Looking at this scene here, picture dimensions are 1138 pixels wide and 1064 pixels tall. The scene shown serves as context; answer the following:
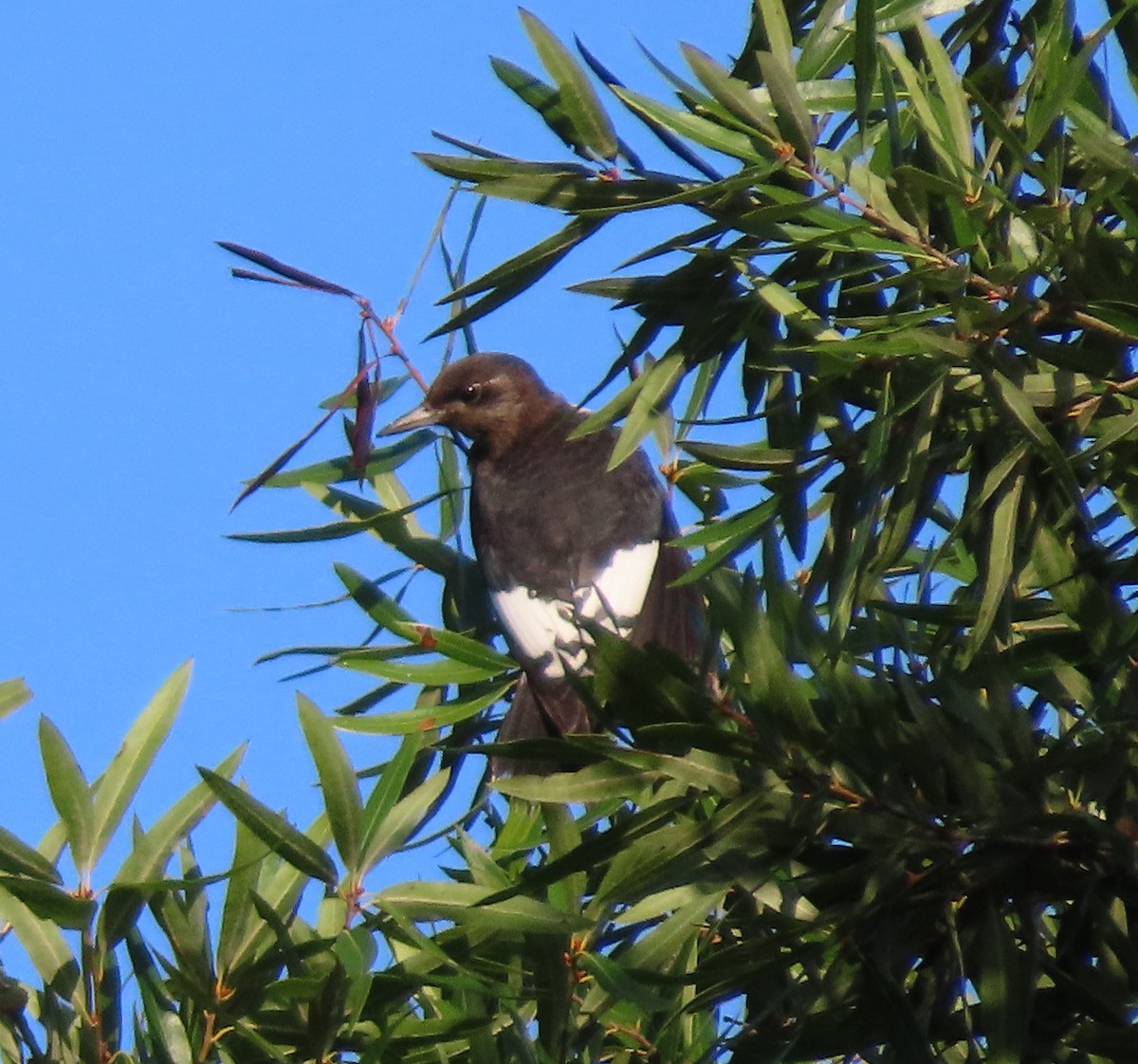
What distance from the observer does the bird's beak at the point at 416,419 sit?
2.97 m

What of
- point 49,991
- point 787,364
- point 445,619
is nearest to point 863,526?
point 787,364

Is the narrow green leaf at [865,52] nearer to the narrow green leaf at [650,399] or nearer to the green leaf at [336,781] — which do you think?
the narrow green leaf at [650,399]

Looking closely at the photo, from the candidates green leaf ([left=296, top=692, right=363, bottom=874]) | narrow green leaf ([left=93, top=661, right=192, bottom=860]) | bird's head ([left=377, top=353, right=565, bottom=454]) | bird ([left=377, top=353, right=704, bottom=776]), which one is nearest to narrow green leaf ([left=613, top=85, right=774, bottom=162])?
green leaf ([left=296, top=692, right=363, bottom=874])

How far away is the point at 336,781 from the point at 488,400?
75.8 inches

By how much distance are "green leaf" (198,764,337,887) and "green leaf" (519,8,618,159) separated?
0.62 meters

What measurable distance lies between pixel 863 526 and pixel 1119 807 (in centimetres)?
30

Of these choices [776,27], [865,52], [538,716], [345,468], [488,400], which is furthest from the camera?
[488,400]

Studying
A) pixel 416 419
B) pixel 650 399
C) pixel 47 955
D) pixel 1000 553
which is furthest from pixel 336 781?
pixel 416 419

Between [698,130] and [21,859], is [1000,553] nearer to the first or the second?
[698,130]

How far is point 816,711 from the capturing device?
1.46 meters

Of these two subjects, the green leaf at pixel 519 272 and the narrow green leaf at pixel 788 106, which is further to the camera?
the green leaf at pixel 519 272

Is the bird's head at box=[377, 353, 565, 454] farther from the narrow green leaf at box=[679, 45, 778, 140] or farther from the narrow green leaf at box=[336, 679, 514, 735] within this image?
the narrow green leaf at box=[679, 45, 778, 140]

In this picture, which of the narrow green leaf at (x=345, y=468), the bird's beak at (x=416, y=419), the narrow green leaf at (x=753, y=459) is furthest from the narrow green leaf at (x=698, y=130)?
the bird's beak at (x=416, y=419)

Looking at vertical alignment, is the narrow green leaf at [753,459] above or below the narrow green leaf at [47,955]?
above
